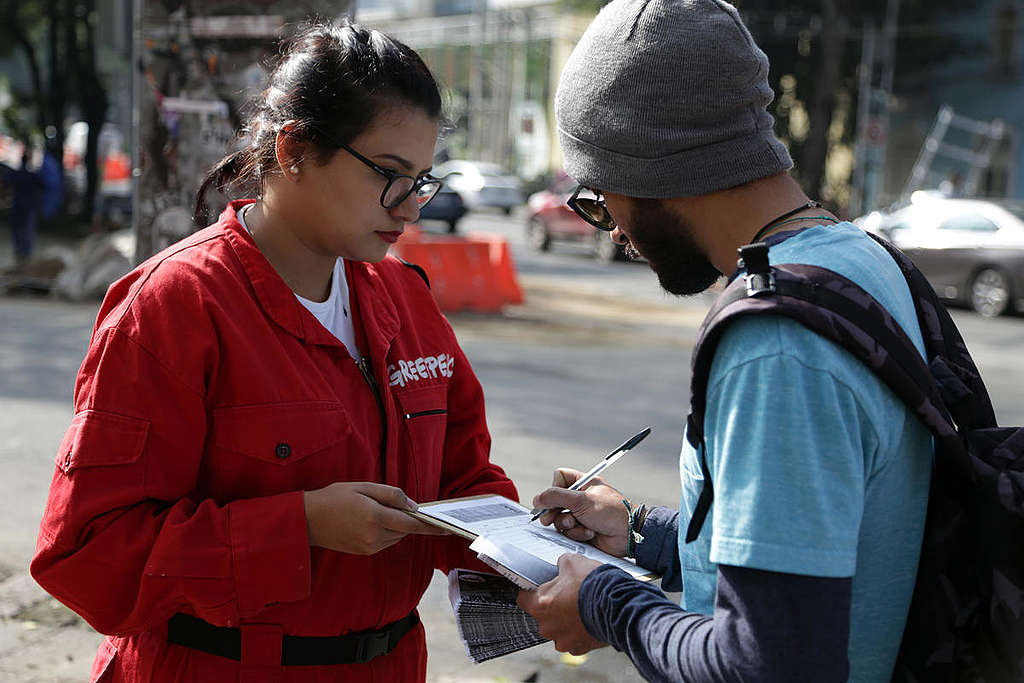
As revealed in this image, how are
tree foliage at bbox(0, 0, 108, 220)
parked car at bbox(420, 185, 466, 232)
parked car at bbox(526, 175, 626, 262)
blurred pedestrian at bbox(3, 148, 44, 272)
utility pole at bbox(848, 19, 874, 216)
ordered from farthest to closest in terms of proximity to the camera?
1. utility pole at bbox(848, 19, 874, 216)
2. parked car at bbox(420, 185, 466, 232)
3. tree foliage at bbox(0, 0, 108, 220)
4. parked car at bbox(526, 175, 626, 262)
5. blurred pedestrian at bbox(3, 148, 44, 272)

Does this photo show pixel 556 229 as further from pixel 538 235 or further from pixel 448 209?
pixel 448 209

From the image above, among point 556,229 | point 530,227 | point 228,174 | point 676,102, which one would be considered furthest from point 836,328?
point 530,227

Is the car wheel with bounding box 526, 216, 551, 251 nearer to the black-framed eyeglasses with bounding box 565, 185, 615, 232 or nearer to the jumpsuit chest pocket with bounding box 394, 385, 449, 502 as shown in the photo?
the jumpsuit chest pocket with bounding box 394, 385, 449, 502

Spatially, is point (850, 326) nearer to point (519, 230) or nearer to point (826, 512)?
point (826, 512)

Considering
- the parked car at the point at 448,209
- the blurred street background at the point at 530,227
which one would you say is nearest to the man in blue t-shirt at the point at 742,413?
the blurred street background at the point at 530,227

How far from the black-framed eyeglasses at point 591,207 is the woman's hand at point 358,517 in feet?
1.95

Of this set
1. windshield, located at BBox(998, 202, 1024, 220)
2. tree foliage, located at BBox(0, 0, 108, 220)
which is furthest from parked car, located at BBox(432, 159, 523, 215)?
windshield, located at BBox(998, 202, 1024, 220)

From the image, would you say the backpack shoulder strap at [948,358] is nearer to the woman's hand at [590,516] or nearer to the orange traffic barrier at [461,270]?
the woman's hand at [590,516]

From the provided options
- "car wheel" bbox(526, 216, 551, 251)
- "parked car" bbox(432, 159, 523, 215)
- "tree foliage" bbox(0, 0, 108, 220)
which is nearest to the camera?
"car wheel" bbox(526, 216, 551, 251)

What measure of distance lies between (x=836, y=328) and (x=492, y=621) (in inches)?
38.7

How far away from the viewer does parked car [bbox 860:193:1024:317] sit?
1536cm

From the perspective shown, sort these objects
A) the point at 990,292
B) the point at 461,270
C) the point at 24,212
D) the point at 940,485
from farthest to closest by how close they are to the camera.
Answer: the point at 24,212, the point at 990,292, the point at 461,270, the point at 940,485

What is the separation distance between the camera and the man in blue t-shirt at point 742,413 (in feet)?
4.67

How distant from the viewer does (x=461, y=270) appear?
13.5 metres
